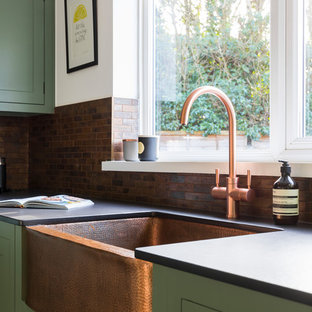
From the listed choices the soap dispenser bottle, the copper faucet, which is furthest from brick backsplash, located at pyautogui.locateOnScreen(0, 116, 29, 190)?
the soap dispenser bottle

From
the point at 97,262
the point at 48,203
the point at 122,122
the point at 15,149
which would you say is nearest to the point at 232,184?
the point at 97,262

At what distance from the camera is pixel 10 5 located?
3223 mm

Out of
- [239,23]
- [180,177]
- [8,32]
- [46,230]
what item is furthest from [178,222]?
[8,32]

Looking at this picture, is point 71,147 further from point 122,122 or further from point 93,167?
point 122,122

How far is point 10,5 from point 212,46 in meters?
1.50

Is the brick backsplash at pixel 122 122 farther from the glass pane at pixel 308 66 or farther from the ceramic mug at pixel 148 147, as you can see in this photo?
the glass pane at pixel 308 66

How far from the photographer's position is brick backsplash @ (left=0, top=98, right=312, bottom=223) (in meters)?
2.16

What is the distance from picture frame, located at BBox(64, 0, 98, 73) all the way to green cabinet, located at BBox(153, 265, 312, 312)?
1.96 meters

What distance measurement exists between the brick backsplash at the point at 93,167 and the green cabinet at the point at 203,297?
800 mm

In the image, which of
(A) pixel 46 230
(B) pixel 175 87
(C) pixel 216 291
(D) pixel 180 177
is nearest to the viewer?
(C) pixel 216 291

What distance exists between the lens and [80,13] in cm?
305

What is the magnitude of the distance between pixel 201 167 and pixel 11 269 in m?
0.88

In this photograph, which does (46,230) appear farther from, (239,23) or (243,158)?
(239,23)

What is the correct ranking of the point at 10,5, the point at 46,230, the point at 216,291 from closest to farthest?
the point at 216,291 < the point at 46,230 < the point at 10,5
